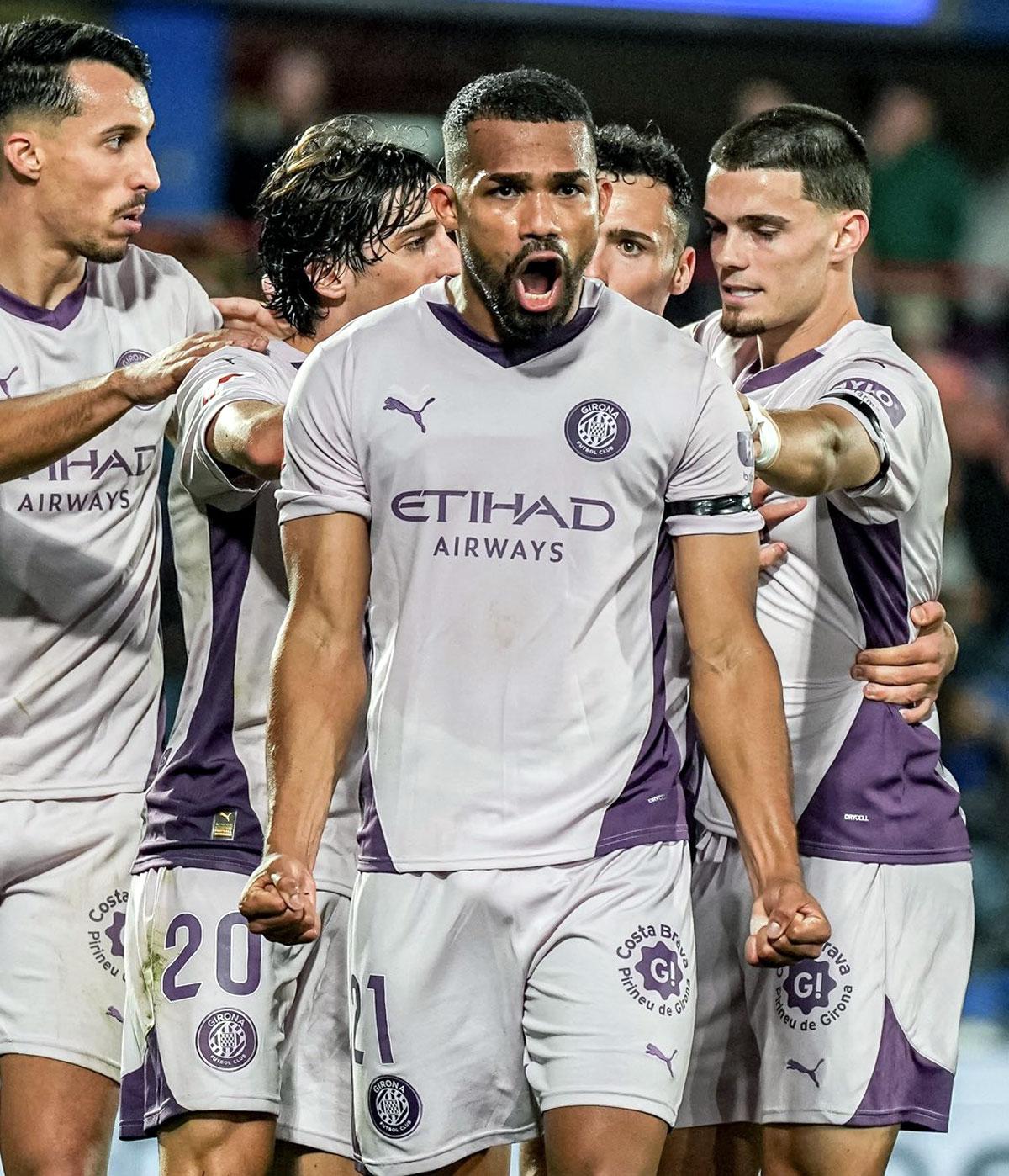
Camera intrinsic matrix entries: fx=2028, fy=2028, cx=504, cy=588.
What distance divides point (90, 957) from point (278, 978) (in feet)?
1.79

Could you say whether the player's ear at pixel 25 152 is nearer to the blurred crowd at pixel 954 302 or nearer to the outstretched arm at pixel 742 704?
the outstretched arm at pixel 742 704

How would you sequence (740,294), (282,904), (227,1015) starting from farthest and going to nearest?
1. (740,294)
2. (227,1015)
3. (282,904)

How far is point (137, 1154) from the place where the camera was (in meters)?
5.62

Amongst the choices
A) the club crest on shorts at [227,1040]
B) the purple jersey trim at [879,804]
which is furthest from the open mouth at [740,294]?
the club crest on shorts at [227,1040]

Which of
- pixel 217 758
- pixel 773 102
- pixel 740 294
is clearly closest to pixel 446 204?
pixel 740 294

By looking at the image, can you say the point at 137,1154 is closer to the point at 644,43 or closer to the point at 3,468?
the point at 3,468

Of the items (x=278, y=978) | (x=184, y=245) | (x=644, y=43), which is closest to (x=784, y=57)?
(x=644, y=43)

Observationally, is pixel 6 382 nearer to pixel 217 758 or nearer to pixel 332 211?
pixel 332 211

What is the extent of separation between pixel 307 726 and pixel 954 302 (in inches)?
290

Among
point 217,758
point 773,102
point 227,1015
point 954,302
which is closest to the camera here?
point 227,1015

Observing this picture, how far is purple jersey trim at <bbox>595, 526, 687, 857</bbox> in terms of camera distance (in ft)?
11.6

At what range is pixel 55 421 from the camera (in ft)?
13.3

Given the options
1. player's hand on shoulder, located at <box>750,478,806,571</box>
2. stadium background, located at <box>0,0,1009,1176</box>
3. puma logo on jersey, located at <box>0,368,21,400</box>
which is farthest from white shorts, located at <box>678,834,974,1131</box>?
stadium background, located at <box>0,0,1009,1176</box>

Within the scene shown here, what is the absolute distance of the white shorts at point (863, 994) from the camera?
414 centimetres
